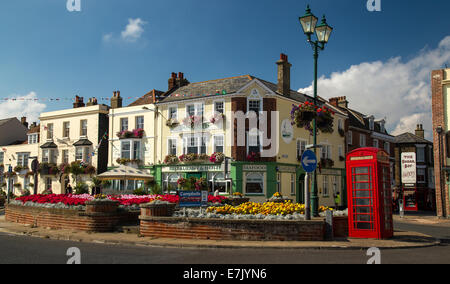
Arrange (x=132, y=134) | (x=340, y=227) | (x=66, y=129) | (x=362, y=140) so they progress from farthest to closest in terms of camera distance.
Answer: (x=362, y=140)
(x=66, y=129)
(x=132, y=134)
(x=340, y=227)

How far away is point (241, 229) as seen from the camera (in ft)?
42.1

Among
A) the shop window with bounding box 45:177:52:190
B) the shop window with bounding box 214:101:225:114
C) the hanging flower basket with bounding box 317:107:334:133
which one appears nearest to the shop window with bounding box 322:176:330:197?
the shop window with bounding box 214:101:225:114

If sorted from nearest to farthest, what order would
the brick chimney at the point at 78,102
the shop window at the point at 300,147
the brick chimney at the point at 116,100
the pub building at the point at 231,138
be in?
the pub building at the point at 231,138 < the shop window at the point at 300,147 < the brick chimney at the point at 116,100 < the brick chimney at the point at 78,102

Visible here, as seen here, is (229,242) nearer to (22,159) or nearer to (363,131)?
(363,131)

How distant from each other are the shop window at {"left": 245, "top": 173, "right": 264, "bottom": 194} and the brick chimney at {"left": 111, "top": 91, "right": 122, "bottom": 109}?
54.1ft

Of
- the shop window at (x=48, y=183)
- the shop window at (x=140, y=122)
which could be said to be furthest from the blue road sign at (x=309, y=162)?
the shop window at (x=48, y=183)

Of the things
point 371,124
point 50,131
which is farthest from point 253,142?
point 50,131

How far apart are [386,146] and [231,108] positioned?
25509 millimetres

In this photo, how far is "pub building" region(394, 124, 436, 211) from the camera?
40.3m

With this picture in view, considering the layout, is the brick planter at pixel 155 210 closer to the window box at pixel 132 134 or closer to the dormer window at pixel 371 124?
the window box at pixel 132 134

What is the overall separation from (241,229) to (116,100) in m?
31.5

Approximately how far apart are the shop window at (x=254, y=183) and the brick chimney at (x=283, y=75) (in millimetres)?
7564

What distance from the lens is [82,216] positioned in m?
15.6

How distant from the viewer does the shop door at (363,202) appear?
43.5 feet
